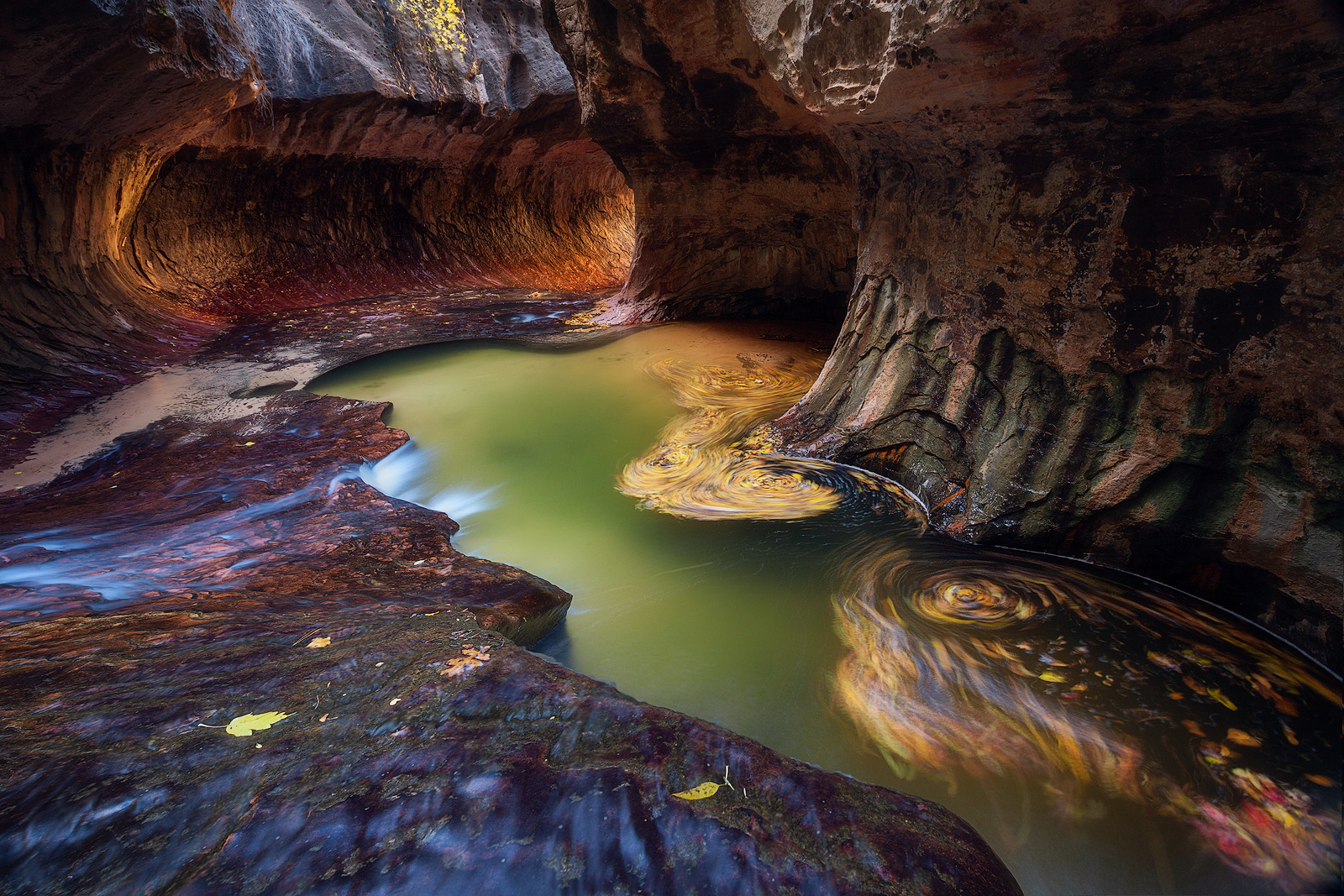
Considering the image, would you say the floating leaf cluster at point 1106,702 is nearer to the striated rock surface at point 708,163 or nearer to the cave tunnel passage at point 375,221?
the striated rock surface at point 708,163

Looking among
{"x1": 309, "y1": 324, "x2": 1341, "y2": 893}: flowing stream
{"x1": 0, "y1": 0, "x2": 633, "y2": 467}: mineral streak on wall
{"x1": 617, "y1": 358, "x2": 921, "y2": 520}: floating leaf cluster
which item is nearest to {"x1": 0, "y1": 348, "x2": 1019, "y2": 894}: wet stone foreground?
{"x1": 309, "y1": 324, "x2": 1341, "y2": 893}: flowing stream

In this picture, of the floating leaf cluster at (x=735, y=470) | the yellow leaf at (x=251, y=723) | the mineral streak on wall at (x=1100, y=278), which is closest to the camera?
the yellow leaf at (x=251, y=723)

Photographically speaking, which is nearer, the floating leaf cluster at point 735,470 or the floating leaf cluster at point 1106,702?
the floating leaf cluster at point 1106,702

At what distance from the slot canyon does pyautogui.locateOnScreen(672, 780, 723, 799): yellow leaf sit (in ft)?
0.11

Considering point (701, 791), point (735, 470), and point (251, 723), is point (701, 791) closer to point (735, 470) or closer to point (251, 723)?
point (251, 723)

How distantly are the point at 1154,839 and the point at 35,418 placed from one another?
629cm

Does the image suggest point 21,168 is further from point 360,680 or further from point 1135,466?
point 1135,466

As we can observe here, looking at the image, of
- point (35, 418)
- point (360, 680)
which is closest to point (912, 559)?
point (360, 680)

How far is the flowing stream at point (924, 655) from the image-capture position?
1.81 meters

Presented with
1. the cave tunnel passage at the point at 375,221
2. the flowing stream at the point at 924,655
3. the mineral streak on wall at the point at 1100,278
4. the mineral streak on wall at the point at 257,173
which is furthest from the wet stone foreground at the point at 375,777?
the cave tunnel passage at the point at 375,221

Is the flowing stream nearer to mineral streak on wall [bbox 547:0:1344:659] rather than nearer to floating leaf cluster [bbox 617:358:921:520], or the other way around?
floating leaf cluster [bbox 617:358:921:520]

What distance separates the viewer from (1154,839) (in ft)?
5.79

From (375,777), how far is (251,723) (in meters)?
0.37

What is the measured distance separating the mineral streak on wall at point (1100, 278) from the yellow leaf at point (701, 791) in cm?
215
